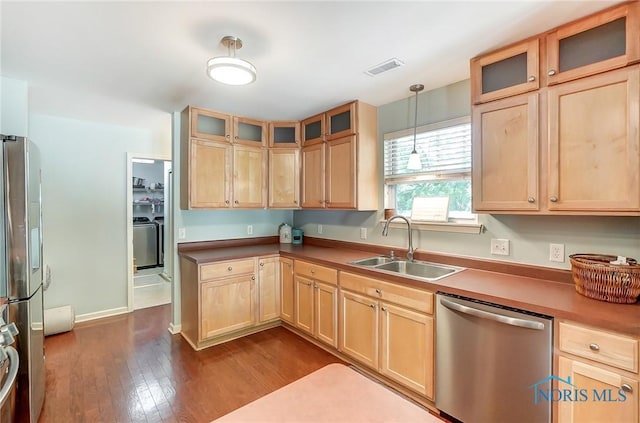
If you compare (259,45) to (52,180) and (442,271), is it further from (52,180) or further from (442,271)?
(52,180)

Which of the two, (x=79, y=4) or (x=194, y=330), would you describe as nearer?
(x=79, y=4)

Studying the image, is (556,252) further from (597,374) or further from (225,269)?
(225,269)

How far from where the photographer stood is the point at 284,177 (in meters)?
3.55

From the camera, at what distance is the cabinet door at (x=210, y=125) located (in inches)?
118

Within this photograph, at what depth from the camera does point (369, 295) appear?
7.72 feet

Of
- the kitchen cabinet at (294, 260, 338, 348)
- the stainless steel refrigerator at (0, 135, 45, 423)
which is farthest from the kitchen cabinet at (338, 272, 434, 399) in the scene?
the stainless steel refrigerator at (0, 135, 45, 423)

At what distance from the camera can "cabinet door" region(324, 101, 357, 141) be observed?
9.57 feet

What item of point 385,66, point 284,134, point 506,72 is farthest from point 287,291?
point 506,72

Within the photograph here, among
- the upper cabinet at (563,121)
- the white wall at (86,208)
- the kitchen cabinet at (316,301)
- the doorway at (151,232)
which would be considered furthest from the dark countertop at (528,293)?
the doorway at (151,232)

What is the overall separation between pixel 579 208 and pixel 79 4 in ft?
9.30

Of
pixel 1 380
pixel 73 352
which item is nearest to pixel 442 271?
pixel 1 380

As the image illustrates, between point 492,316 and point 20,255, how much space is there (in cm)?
270

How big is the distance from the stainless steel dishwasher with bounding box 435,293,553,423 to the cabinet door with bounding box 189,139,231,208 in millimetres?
2320

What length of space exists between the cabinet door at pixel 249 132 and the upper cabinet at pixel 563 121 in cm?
223
